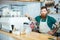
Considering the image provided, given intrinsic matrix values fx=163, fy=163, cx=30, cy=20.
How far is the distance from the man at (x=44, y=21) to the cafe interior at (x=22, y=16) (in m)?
0.03

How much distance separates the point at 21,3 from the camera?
62.2 inches

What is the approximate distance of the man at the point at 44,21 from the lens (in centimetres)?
160

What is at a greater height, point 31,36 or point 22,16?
point 22,16

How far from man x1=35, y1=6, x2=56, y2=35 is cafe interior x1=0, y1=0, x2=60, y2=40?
3cm

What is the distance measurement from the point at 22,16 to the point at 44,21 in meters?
0.22

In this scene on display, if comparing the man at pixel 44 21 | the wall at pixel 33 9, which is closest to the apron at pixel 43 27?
the man at pixel 44 21

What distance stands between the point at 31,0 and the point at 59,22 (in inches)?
13.7

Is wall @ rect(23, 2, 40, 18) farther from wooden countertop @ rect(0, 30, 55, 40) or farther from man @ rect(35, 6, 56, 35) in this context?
wooden countertop @ rect(0, 30, 55, 40)

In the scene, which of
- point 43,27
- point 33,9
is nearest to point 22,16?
point 33,9

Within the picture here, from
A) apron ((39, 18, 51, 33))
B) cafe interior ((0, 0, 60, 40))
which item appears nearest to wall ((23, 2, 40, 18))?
cafe interior ((0, 0, 60, 40))

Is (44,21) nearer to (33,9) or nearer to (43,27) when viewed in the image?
(43,27)

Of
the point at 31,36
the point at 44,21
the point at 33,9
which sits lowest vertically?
the point at 31,36

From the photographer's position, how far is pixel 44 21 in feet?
5.26

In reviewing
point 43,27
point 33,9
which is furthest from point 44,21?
point 33,9
